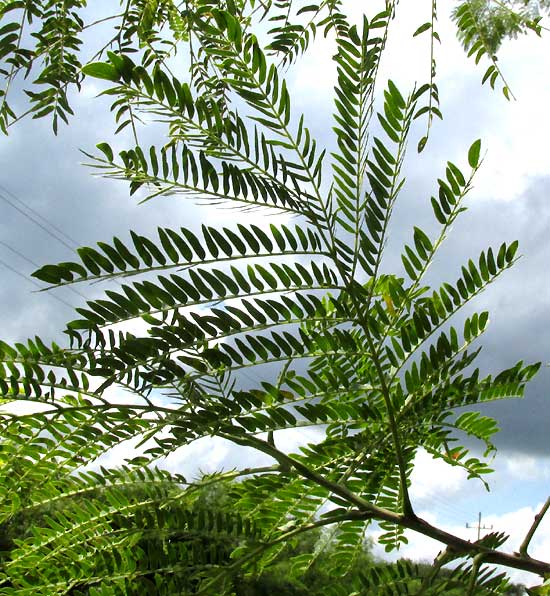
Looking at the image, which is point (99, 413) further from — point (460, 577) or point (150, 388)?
point (460, 577)

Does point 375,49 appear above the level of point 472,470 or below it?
above

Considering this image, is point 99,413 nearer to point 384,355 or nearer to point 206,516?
point 206,516

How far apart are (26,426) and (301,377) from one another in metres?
0.19

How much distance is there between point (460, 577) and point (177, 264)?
0.26 metres

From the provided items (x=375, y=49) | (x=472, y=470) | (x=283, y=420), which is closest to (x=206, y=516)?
(x=283, y=420)

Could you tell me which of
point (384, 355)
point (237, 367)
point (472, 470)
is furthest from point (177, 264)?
point (472, 470)

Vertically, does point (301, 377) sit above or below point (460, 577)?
above

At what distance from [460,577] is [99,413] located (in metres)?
0.25

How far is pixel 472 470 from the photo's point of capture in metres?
0.57

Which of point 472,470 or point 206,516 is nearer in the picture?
point 206,516

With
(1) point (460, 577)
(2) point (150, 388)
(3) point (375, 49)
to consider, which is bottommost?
(1) point (460, 577)

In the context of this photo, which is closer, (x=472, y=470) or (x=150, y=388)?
(x=150, y=388)

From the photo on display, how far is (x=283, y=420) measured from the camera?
1.51ft

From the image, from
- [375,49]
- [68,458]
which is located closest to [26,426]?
[68,458]
